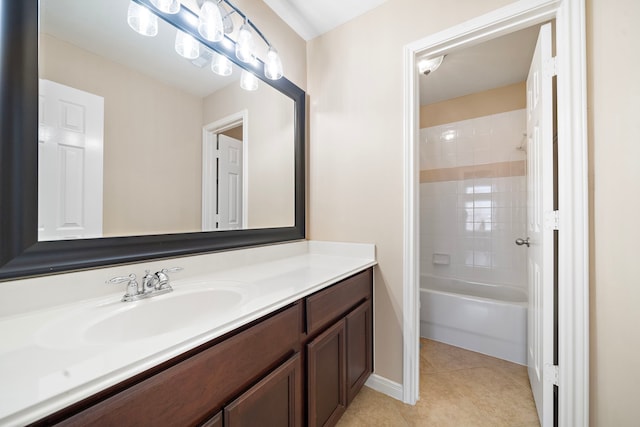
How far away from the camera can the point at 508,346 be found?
1.89m

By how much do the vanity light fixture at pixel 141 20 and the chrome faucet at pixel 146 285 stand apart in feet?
3.19

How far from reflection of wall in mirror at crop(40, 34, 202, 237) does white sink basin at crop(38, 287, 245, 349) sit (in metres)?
0.31

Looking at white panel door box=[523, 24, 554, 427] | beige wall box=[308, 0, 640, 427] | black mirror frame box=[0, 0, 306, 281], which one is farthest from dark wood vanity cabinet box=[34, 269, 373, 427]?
white panel door box=[523, 24, 554, 427]

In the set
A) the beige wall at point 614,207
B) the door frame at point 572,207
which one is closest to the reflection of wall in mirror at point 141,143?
the door frame at point 572,207

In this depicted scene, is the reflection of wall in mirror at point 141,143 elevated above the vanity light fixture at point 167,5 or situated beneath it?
situated beneath

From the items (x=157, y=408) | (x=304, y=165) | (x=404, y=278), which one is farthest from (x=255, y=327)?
(x=304, y=165)

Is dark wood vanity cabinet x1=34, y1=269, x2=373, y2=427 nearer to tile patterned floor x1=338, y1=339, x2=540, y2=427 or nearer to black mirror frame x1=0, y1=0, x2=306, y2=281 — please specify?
tile patterned floor x1=338, y1=339, x2=540, y2=427

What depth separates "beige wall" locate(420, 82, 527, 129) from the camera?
8.11 feet

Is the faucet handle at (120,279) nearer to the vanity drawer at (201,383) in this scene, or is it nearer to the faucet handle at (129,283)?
the faucet handle at (129,283)

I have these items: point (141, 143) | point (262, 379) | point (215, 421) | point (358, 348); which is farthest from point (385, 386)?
point (141, 143)

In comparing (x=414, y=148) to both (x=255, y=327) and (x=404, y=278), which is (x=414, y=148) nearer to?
(x=404, y=278)

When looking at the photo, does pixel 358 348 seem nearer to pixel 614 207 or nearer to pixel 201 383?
pixel 201 383

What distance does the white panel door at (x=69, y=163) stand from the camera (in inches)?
31.9

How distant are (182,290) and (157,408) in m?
0.50
